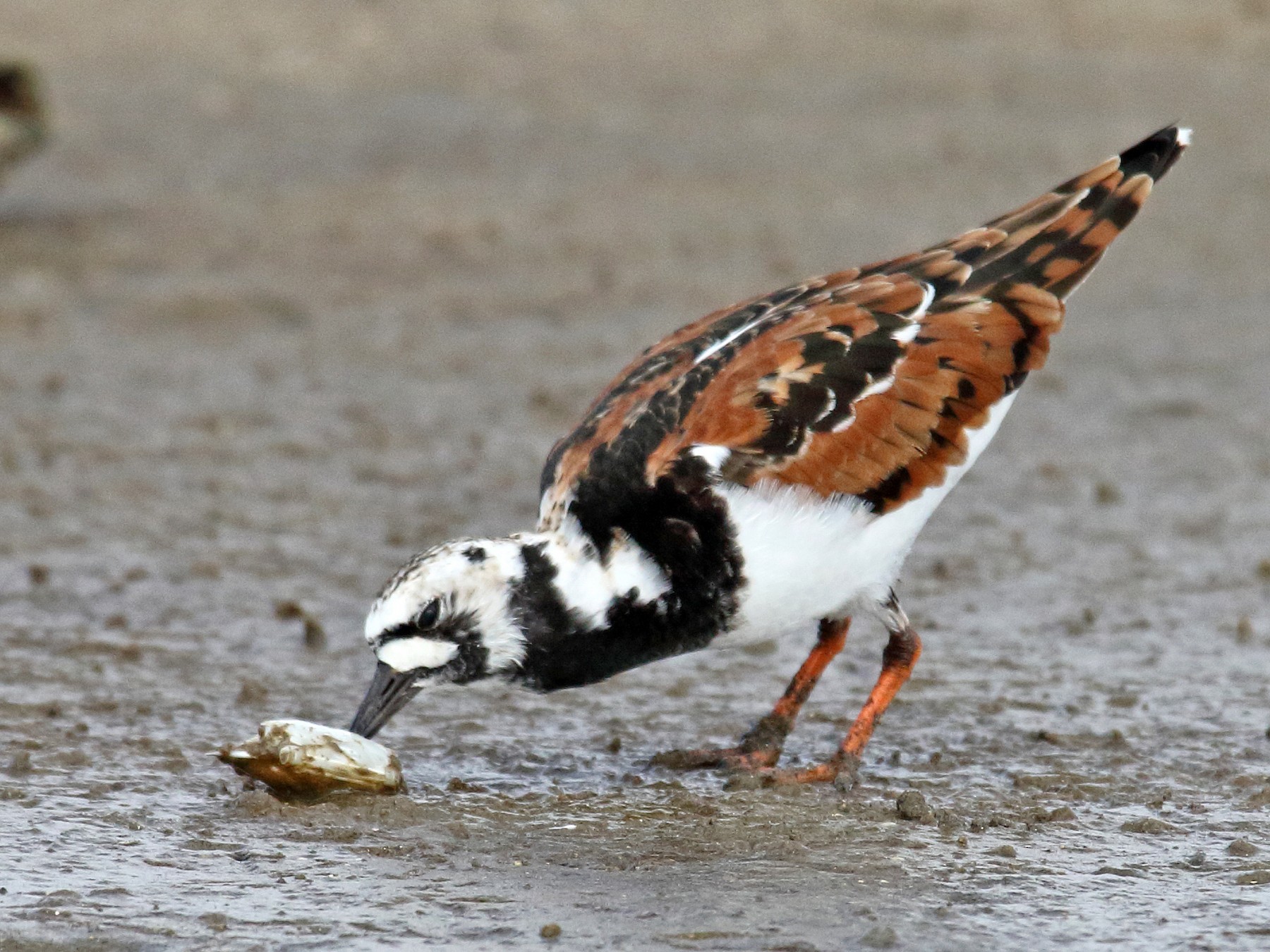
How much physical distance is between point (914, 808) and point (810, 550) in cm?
66

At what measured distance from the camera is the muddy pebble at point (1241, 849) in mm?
4371

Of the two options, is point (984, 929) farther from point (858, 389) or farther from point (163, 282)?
point (163, 282)

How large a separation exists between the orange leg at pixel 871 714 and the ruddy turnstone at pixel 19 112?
24.4 feet

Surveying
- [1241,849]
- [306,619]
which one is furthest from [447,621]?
[1241,849]

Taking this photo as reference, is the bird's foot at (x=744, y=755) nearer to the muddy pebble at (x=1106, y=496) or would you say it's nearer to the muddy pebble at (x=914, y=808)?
the muddy pebble at (x=914, y=808)

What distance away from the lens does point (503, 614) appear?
448cm

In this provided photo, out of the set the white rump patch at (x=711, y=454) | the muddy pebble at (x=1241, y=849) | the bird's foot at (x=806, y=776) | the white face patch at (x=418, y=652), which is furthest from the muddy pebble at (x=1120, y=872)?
the white face patch at (x=418, y=652)

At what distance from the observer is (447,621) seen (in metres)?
4.43

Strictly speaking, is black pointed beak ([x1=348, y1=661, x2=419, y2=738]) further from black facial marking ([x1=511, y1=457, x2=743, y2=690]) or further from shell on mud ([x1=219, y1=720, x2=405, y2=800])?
black facial marking ([x1=511, y1=457, x2=743, y2=690])

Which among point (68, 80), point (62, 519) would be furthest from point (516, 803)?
point (68, 80)

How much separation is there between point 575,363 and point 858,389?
14.8ft

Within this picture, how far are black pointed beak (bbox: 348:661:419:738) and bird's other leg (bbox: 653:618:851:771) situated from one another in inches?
31.9

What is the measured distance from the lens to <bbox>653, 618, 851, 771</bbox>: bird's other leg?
5.05 m

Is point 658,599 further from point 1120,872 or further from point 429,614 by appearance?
point 1120,872
